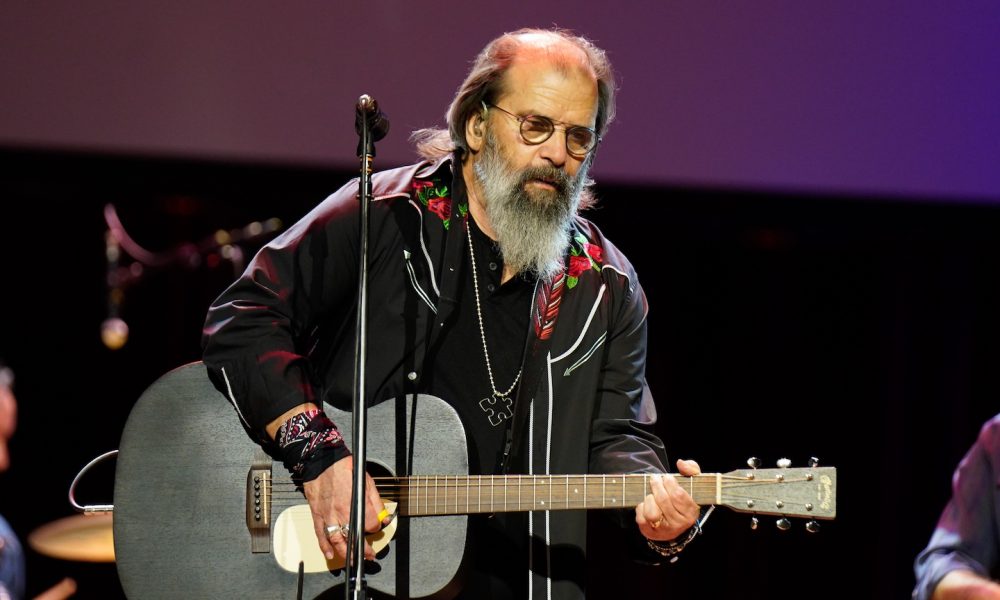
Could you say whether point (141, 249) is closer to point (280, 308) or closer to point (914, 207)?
point (280, 308)

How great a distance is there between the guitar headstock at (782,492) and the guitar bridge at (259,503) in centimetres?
109

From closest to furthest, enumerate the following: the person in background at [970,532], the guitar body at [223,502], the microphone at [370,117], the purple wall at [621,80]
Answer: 1. the microphone at [370,117]
2. the guitar body at [223,502]
3. the person in background at [970,532]
4. the purple wall at [621,80]

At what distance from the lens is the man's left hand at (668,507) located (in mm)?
2500

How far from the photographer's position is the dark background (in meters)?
5.27

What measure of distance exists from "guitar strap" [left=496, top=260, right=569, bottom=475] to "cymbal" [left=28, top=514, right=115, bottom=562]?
191 centimetres

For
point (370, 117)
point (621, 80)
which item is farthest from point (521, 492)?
point (621, 80)

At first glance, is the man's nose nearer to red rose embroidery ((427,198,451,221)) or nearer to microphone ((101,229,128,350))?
red rose embroidery ((427,198,451,221))

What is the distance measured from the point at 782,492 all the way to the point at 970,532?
0.95 metres

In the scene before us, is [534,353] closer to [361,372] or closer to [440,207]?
[440,207]

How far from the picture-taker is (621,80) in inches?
183

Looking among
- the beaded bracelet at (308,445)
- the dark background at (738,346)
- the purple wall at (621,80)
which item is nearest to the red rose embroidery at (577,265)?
the beaded bracelet at (308,445)

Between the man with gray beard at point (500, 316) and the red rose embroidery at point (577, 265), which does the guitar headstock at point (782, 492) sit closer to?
the man with gray beard at point (500, 316)

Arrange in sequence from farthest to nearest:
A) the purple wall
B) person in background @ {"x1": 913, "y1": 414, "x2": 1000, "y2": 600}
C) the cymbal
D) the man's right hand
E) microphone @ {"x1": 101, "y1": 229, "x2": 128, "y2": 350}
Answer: microphone @ {"x1": 101, "y1": 229, "x2": 128, "y2": 350} → the purple wall → the cymbal → person in background @ {"x1": 913, "y1": 414, "x2": 1000, "y2": 600} → the man's right hand

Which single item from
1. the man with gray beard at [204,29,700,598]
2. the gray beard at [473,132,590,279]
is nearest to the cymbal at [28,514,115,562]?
the man with gray beard at [204,29,700,598]
